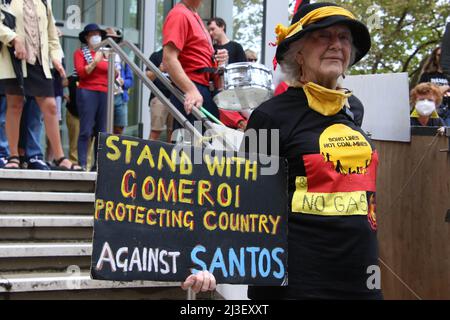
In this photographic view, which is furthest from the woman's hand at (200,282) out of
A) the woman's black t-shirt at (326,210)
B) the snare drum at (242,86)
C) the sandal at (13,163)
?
the sandal at (13,163)

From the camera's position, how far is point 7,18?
588 cm

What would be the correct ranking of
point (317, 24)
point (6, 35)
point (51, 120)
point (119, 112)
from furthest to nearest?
point (119, 112), point (51, 120), point (6, 35), point (317, 24)

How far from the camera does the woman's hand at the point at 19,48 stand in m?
5.79

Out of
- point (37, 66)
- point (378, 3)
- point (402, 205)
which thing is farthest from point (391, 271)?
point (378, 3)

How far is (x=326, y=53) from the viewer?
291 centimetres

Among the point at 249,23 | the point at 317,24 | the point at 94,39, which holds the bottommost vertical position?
the point at 317,24

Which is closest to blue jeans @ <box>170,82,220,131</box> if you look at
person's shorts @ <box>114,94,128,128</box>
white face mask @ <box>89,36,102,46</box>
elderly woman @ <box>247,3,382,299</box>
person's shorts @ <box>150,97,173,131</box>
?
person's shorts @ <box>150,97,173,131</box>

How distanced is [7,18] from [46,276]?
219 cm

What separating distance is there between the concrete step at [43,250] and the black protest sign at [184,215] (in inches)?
92.6

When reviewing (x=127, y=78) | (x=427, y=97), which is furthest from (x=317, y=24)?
(x=127, y=78)

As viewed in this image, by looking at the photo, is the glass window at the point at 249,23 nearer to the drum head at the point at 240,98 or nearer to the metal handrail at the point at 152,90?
the metal handrail at the point at 152,90

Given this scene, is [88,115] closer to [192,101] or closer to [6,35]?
[6,35]

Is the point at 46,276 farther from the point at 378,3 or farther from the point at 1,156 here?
the point at 378,3

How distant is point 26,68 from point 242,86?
178 cm
